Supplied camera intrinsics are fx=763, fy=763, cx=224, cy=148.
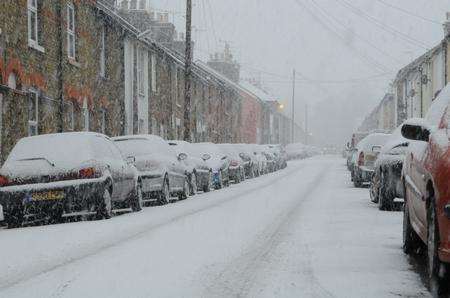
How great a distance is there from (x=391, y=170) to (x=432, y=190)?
798cm

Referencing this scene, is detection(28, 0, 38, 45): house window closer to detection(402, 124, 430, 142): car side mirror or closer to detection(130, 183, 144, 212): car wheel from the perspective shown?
detection(130, 183, 144, 212): car wheel

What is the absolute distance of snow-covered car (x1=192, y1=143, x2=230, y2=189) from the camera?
85.2 ft

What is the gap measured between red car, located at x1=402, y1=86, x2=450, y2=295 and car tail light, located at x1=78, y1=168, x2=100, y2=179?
590 cm

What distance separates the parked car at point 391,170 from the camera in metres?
14.2

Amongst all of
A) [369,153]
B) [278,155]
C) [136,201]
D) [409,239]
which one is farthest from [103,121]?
[278,155]

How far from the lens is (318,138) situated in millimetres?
195250

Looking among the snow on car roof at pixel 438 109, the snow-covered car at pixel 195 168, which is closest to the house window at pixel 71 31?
the snow-covered car at pixel 195 168

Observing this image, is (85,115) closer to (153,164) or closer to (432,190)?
(153,164)

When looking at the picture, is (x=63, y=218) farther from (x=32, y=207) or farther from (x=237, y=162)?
(x=237, y=162)

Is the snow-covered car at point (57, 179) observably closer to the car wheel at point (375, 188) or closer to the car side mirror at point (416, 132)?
the car wheel at point (375, 188)

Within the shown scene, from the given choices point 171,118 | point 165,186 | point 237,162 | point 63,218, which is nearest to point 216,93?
point 171,118

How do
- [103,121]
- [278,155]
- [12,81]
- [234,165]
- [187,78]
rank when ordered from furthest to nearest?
1. [278,155]
2. [234,165]
3. [187,78]
4. [103,121]
5. [12,81]

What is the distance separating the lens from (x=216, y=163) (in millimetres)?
26078

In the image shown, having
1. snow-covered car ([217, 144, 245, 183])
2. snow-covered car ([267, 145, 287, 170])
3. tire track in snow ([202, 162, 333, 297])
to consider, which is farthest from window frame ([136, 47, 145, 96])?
tire track in snow ([202, 162, 333, 297])
